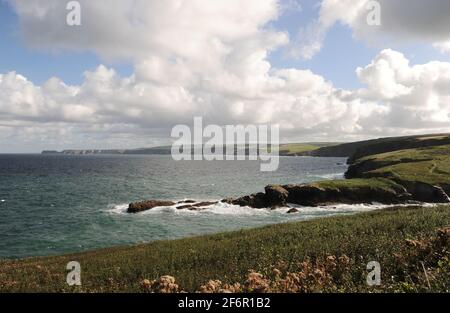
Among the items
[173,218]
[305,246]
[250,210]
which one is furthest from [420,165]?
[305,246]

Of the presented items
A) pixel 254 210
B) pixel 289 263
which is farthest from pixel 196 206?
pixel 289 263

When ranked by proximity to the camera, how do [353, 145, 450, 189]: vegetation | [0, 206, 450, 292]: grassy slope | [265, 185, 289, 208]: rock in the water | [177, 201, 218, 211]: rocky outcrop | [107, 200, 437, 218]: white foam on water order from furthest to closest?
[353, 145, 450, 189]: vegetation → [265, 185, 289, 208]: rock in the water → [177, 201, 218, 211]: rocky outcrop → [107, 200, 437, 218]: white foam on water → [0, 206, 450, 292]: grassy slope

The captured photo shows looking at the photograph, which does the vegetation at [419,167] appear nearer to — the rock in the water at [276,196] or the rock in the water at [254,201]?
the rock in the water at [276,196]

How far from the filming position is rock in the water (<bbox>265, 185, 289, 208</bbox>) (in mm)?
73938

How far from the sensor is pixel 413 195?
77.2m

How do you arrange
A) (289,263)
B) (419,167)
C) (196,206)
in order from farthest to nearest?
(419,167), (196,206), (289,263)

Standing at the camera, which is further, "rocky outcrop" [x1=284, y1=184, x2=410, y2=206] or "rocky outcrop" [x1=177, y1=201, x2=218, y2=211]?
"rocky outcrop" [x1=284, y1=184, x2=410, y2=206]

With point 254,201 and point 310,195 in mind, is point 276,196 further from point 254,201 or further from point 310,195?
point 310,195

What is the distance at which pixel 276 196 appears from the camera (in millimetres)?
74938

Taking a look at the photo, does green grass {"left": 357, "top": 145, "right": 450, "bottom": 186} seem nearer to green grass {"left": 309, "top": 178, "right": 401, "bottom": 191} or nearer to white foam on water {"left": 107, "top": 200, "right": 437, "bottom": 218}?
green grass {"left": 309, "top": 178, "right": 401, "bottom": 191}

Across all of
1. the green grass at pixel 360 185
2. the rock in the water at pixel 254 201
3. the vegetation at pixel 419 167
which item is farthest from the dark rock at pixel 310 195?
the vegetation at pixel 419 167

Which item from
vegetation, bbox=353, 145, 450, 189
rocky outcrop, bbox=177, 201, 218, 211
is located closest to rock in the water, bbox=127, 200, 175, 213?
rocky outcrop, bbox=177, 201, 218, 211
